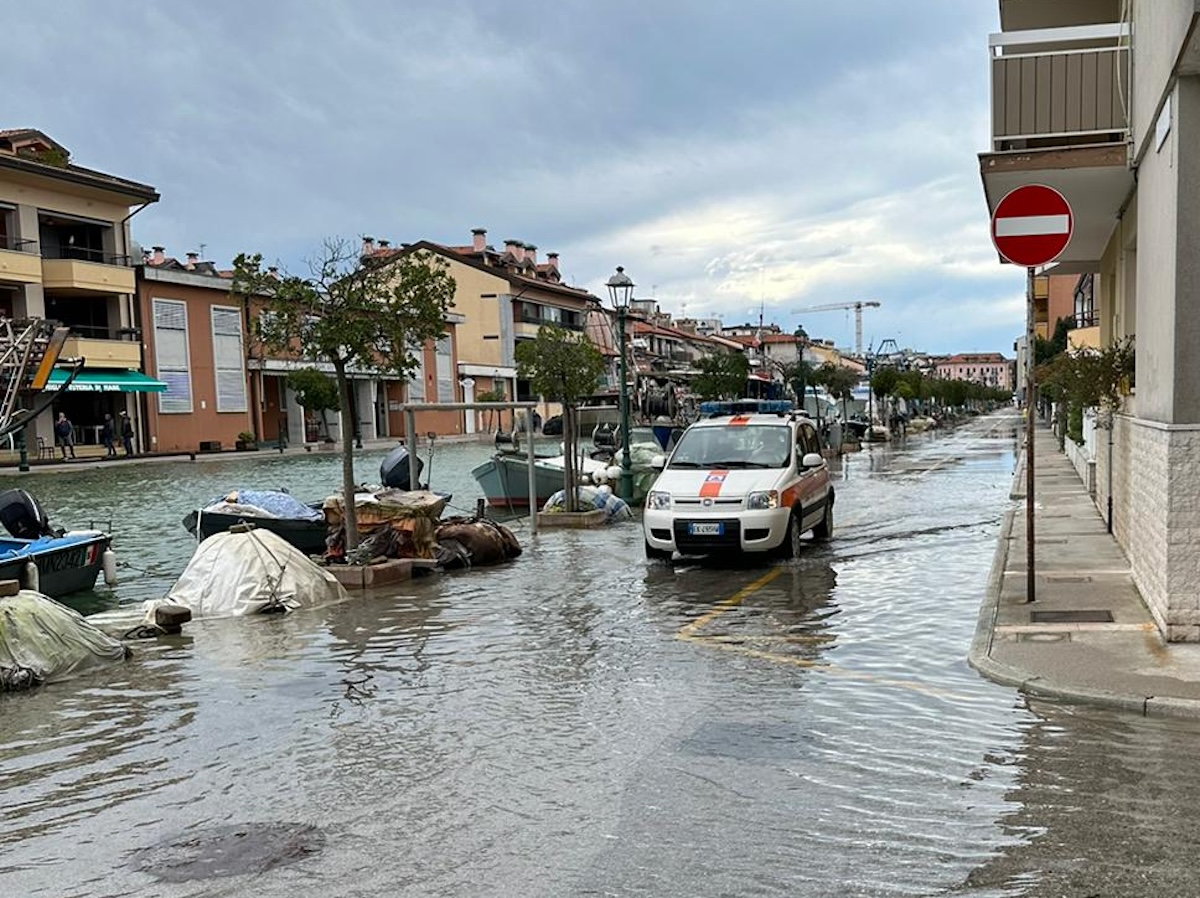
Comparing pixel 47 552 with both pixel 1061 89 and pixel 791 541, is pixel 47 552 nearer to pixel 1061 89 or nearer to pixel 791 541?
pixel 791 541

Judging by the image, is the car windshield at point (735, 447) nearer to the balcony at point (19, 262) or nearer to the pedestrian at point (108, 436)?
the balcony at point (19, 262)

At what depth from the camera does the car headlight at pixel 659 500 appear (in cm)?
1348

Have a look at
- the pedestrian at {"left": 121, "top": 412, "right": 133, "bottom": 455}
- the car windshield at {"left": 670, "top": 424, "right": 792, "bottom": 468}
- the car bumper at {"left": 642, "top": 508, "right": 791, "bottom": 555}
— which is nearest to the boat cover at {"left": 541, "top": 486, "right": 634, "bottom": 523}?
the car windshield at {"left": 670, "top": 424, "right": 792, "bottom": 468}

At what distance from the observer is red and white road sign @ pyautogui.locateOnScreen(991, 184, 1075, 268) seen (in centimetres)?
912

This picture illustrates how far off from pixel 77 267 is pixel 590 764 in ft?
153

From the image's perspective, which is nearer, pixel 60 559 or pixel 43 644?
pixel 43 644

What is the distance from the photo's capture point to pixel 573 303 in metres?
93.2

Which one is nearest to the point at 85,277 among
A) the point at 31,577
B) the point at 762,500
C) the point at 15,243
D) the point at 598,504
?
the point at 15,243

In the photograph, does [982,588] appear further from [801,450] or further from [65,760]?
[65,760]

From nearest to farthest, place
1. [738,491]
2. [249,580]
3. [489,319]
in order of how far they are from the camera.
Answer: [249,580] < [738,491] < [489,319]

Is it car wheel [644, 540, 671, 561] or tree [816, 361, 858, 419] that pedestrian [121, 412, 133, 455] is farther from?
car wheel [644, 540, 671, 561]

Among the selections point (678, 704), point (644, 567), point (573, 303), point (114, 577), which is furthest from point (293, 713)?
point (573, 303)

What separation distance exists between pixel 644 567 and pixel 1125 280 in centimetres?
668

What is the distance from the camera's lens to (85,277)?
46.8 metres
